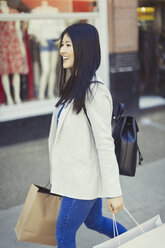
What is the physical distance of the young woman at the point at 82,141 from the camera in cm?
192

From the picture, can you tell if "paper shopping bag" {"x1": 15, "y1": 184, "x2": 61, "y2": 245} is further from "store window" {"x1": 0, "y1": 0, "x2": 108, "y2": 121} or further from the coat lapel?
"store window" {"x1": 0, "y1": 0, "x2": 108, "y2": 121}

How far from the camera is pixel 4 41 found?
653 centimetres

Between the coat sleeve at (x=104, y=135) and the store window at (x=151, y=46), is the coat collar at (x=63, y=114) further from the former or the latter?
the store window at (x=151, y=46)

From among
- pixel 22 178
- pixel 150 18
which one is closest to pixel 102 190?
pixel 22 178

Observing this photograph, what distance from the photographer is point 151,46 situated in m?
8.81

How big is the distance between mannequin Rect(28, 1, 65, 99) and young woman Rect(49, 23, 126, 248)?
15.4 ft

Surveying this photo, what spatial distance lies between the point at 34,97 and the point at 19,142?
1.54 meters

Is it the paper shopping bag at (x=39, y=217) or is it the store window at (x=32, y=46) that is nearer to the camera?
the paper shopping bag at (x=39, y=217)

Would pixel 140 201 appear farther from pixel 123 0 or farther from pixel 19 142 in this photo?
pixel 123 0

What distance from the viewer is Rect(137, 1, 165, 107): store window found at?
8.70m

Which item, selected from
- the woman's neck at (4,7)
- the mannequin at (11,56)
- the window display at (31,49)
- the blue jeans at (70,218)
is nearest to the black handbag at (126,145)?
the blue jeans at (70,218)

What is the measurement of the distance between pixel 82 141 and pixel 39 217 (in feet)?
2.09

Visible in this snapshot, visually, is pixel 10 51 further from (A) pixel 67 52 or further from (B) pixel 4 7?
(A) pixel 67 52

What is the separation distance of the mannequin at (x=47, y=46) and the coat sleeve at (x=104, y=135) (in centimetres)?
486
